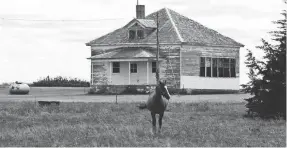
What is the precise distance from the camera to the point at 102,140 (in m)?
14.1

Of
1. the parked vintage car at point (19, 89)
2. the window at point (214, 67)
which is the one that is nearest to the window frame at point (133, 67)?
the window at point (214, 67)

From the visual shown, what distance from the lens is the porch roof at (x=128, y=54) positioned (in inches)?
1821

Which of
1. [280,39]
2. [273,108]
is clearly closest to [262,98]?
[273,108]

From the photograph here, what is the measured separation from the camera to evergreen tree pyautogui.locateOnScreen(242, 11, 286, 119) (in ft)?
70.8

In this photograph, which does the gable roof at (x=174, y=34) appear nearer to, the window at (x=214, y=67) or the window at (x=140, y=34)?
the window at (x=140, y=34)

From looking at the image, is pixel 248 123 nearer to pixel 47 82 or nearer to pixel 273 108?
pixel 273 108

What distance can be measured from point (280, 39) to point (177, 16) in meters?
30.2

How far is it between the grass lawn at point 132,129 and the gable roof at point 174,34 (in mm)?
22825

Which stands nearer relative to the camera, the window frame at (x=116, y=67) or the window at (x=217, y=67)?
the window at (x=217, y=67)

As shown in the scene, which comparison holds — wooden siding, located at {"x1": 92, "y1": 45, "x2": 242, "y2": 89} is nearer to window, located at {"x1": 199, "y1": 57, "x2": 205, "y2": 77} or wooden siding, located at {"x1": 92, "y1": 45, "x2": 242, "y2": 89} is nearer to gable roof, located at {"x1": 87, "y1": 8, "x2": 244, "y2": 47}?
window, located at {"x1": 199, "y1": 57, "x2": 205, "y2": 77}

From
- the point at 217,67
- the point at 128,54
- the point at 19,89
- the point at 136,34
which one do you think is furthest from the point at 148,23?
the point at 19,89

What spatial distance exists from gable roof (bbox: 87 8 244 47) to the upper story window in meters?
0.37

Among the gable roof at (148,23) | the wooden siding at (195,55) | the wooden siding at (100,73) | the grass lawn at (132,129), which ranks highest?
the gable roof at (148,23)

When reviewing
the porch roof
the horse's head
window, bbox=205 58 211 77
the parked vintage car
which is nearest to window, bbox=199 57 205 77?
window, bbox=205 58 211 77
